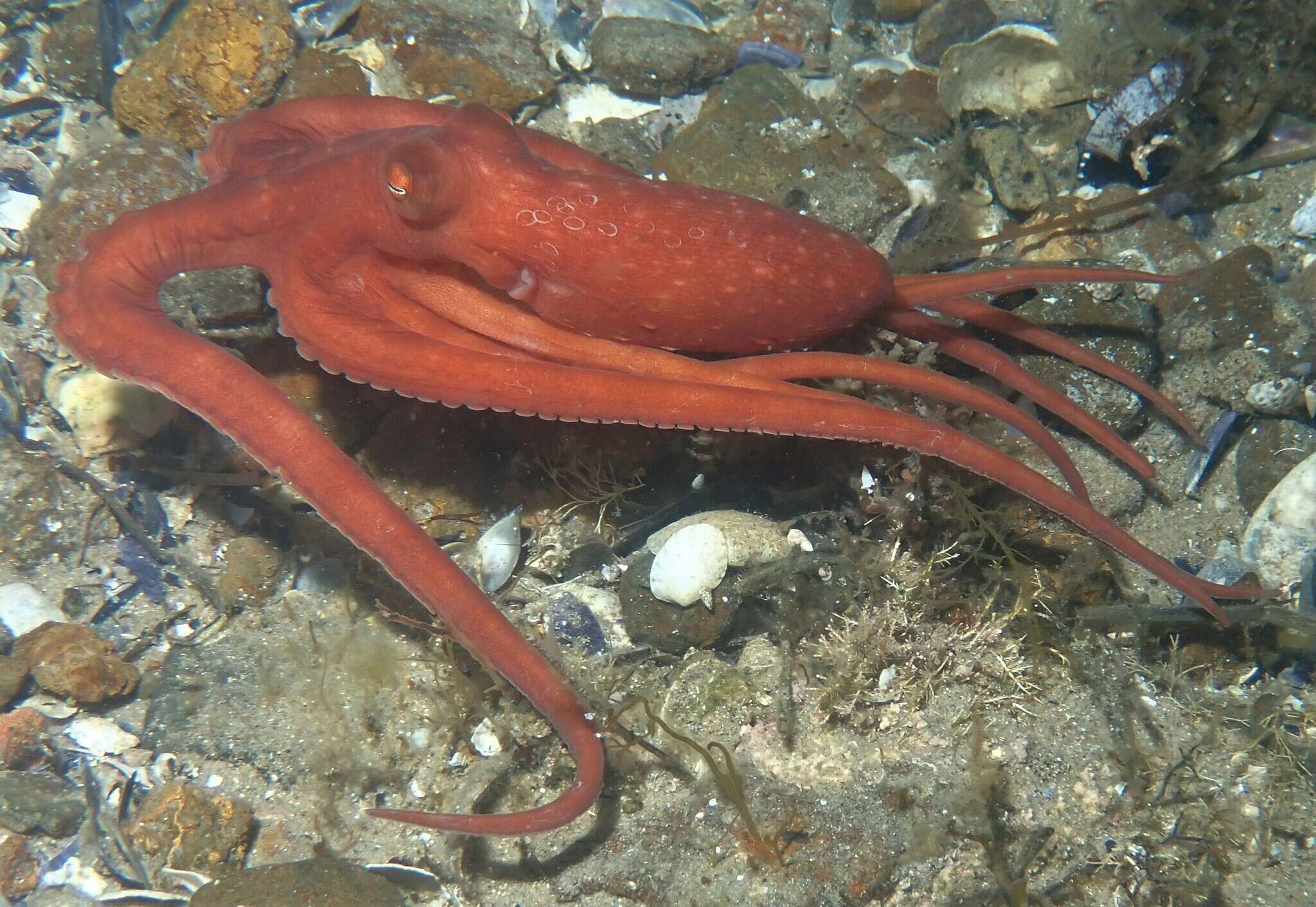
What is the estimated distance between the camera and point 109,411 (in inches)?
165

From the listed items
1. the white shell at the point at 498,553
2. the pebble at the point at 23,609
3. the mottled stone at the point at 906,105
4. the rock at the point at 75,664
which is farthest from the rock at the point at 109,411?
the mottled stone at the point at 906,105

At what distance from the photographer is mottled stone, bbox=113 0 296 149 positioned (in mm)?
5062

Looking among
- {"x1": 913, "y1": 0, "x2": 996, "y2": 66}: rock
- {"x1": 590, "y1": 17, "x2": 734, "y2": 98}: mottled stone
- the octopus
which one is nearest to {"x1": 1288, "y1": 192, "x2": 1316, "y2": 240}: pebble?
the octopus

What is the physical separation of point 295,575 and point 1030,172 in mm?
5221

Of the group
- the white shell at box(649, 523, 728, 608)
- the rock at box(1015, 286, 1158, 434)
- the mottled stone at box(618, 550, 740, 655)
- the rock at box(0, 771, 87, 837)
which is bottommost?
the rock at box(0, 771, 87, 837)

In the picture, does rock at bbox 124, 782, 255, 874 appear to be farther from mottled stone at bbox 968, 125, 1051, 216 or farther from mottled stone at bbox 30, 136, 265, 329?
mottled stone at bbox 968, 125, 1051, 216

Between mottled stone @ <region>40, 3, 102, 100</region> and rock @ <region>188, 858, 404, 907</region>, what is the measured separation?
5.65 meters

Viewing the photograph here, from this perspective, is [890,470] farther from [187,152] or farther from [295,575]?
[187,152]

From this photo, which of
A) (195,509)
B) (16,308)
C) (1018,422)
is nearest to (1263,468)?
(1018,422)

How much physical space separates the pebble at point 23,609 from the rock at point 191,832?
1345 mm

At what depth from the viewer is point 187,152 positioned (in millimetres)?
5016

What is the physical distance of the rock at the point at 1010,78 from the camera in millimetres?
4906

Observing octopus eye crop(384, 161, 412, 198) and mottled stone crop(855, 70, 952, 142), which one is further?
mottled stone crop(855, 70, 952, 142)

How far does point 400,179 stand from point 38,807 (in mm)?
3670
